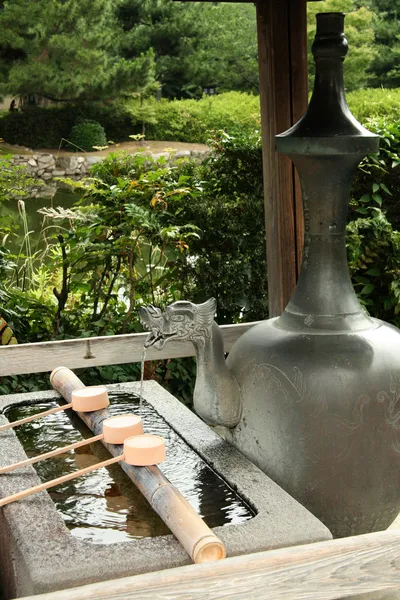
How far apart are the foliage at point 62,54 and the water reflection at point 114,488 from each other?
1182 centimetres

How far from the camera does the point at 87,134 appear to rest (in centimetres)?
1543

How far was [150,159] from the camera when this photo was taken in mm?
4566


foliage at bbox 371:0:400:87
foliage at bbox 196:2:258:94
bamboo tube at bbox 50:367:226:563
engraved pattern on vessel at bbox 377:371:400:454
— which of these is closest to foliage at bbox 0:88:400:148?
foliage at bbox 196:2:258:94

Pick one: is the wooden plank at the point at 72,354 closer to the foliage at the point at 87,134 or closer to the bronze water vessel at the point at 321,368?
the bronze water vessel at the point at 321,368

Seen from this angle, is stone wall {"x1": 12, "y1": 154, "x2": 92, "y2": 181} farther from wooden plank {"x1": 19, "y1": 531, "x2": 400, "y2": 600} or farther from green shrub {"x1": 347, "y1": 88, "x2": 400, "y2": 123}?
wooden plank {"x1": 19, "y1": 531, "x2": 400, "y2": 600}

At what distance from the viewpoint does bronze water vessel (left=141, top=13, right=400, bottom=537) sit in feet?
7.82

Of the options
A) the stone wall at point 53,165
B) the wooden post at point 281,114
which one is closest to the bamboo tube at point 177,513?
the wooden post at point 281,114

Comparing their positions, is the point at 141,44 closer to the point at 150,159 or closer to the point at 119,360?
the point at 150,159

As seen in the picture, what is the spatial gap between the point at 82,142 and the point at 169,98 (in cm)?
266

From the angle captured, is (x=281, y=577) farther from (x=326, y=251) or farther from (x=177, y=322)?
(x=326, y=251)

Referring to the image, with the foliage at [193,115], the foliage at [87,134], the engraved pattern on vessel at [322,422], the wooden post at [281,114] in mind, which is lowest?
the engraved pattern on vessel at [322,422]

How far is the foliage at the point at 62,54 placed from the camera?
536 inches

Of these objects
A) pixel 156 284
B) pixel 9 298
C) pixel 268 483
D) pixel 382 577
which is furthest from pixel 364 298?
pixel 382 577

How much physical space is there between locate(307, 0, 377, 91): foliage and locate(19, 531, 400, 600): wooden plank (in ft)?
50.6
